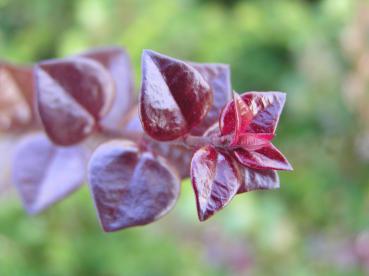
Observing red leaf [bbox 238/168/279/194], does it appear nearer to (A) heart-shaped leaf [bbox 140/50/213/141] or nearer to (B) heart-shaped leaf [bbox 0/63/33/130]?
(A) heart-shaped leaf [bbox 140/50/213/141]

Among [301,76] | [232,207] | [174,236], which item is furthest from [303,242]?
[301,76]

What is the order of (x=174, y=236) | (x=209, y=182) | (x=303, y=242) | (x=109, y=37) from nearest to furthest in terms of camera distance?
(x=209, y=182) → (x=174, y=236) → (x=303, y=242) → (x=109, y=37)

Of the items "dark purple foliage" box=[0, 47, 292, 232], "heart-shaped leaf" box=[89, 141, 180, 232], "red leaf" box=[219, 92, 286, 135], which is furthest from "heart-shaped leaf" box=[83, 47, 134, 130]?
"red leaf" box=[219, 92, 286, 135]

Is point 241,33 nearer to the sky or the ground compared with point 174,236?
nearer to the sky

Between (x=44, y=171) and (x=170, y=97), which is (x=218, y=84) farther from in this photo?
(x=44, y=171)

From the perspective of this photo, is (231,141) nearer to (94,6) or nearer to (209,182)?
(209,182)

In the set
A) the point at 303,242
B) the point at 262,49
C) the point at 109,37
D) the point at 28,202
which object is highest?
the point at 28,202

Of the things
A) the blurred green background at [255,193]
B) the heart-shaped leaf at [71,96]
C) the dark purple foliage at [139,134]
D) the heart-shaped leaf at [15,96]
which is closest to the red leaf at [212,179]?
the dark purple foliage at [139,134]

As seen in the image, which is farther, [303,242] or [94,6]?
[94,6]
